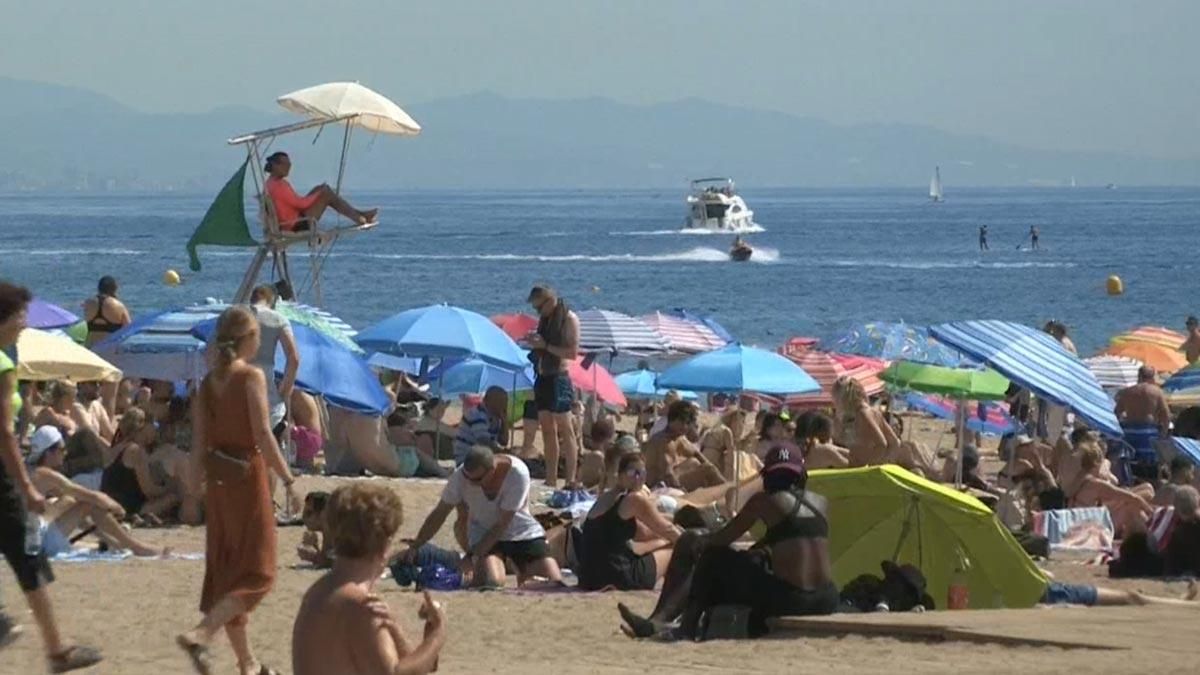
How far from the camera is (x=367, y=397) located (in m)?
13.9

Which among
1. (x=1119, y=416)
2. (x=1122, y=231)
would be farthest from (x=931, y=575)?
(x=1122, y=231)

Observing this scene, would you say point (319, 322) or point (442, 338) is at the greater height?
point (319, 322)

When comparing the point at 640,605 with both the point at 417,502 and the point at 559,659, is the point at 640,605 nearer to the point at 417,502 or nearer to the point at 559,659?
the point at 559,659

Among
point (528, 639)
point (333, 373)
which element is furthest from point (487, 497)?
point (333, 373)

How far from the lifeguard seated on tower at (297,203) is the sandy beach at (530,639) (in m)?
4.85

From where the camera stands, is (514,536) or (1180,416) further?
(1180,416)

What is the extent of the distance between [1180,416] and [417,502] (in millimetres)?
6270

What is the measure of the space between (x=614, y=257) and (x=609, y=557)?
72077 mm

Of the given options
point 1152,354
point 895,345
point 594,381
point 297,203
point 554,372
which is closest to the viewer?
point 554,372

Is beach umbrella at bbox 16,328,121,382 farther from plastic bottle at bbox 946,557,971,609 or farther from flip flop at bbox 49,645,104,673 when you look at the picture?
flip flop at bbox 49,645,104,673

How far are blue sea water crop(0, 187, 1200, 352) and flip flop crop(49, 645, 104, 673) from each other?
1795cm

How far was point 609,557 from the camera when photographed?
32.8 ft

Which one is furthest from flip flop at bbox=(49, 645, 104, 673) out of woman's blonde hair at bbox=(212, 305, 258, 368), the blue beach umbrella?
the blue beach umbrella

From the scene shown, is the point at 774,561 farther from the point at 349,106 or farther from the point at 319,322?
the point at 349,106
